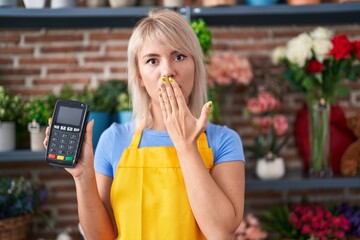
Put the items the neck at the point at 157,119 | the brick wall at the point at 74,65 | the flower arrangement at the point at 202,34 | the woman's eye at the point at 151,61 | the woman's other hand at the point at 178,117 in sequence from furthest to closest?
the brick wall at the point at 74,65 → the flower arrangement at the point at 202,34 → the neck at the point at 157,119 → the woman's eye at the point at 151,61 → the woman's other hand at the point at 178,117

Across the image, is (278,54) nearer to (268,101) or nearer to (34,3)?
(268,101)

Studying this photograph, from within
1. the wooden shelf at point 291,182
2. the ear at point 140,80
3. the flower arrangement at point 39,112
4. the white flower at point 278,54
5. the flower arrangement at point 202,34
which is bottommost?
the wooden shelf at point 291,182

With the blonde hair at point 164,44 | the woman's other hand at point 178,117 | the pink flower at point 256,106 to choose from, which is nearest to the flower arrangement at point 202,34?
the pink flower at point 256,106

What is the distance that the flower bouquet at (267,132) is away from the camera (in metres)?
2.27

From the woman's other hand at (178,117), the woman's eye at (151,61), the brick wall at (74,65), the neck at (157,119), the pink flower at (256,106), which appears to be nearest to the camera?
the woman's other hand at (178,117)

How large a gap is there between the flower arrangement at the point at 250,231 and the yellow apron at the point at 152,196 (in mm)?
1048

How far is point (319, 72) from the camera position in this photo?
87.1 inches

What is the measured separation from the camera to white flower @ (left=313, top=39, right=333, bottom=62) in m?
2.18

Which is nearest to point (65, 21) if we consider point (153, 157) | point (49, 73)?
point (49, 73)

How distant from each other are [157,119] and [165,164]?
5.9 inches

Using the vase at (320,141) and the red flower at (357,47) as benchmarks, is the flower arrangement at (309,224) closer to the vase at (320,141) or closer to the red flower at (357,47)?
the vase at (320,141)

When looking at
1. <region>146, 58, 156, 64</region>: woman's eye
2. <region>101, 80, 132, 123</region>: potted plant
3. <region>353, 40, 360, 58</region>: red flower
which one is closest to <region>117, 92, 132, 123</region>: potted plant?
<region>101, 80, 132, 123</region>: potted plant

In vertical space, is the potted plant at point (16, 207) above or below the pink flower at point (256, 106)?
below

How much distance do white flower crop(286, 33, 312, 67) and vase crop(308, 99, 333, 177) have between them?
21 cm
